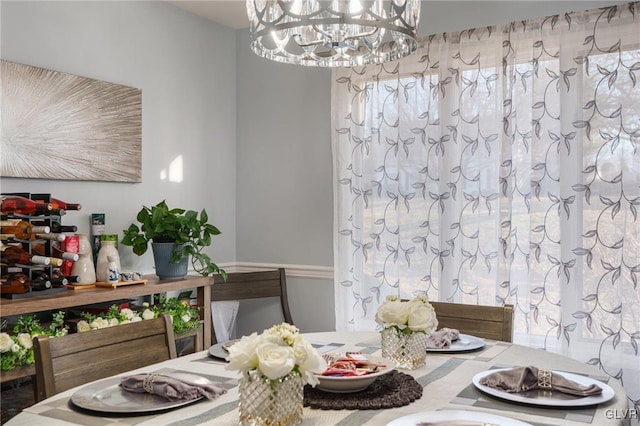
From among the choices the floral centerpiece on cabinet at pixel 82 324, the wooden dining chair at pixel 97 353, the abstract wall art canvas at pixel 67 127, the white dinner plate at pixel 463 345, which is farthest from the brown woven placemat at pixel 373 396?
the abstract wall art canvas at pixel 67 127

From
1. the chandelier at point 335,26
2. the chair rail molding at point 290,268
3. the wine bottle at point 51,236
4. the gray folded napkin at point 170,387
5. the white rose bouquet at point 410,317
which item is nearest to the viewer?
the gray folded napkin at point 170,387

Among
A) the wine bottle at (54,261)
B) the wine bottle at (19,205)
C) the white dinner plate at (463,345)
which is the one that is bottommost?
the white dinner plate at (463,345)

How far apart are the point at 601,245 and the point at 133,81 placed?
253 centimetres

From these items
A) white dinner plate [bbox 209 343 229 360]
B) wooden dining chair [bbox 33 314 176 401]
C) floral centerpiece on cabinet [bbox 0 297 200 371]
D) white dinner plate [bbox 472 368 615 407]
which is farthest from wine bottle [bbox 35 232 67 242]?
white dinner plate [bbox 472 368 615 407]

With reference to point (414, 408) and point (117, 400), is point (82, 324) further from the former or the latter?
point (414, 408)

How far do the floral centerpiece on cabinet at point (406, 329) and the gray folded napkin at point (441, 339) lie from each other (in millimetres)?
183

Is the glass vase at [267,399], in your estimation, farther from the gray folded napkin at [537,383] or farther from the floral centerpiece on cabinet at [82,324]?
the floral centerpiece on cabinet at [82,324]

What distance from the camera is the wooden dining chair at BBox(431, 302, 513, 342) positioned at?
7.93 feet

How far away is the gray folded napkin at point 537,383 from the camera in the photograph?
5.14 feet

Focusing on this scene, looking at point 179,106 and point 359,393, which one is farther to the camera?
point 179,106

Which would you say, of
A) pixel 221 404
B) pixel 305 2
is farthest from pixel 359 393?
pixel 305 2

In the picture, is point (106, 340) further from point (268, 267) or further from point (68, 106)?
point (268, 267)

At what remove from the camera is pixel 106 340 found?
6.31ft

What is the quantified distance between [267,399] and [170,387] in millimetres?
336
